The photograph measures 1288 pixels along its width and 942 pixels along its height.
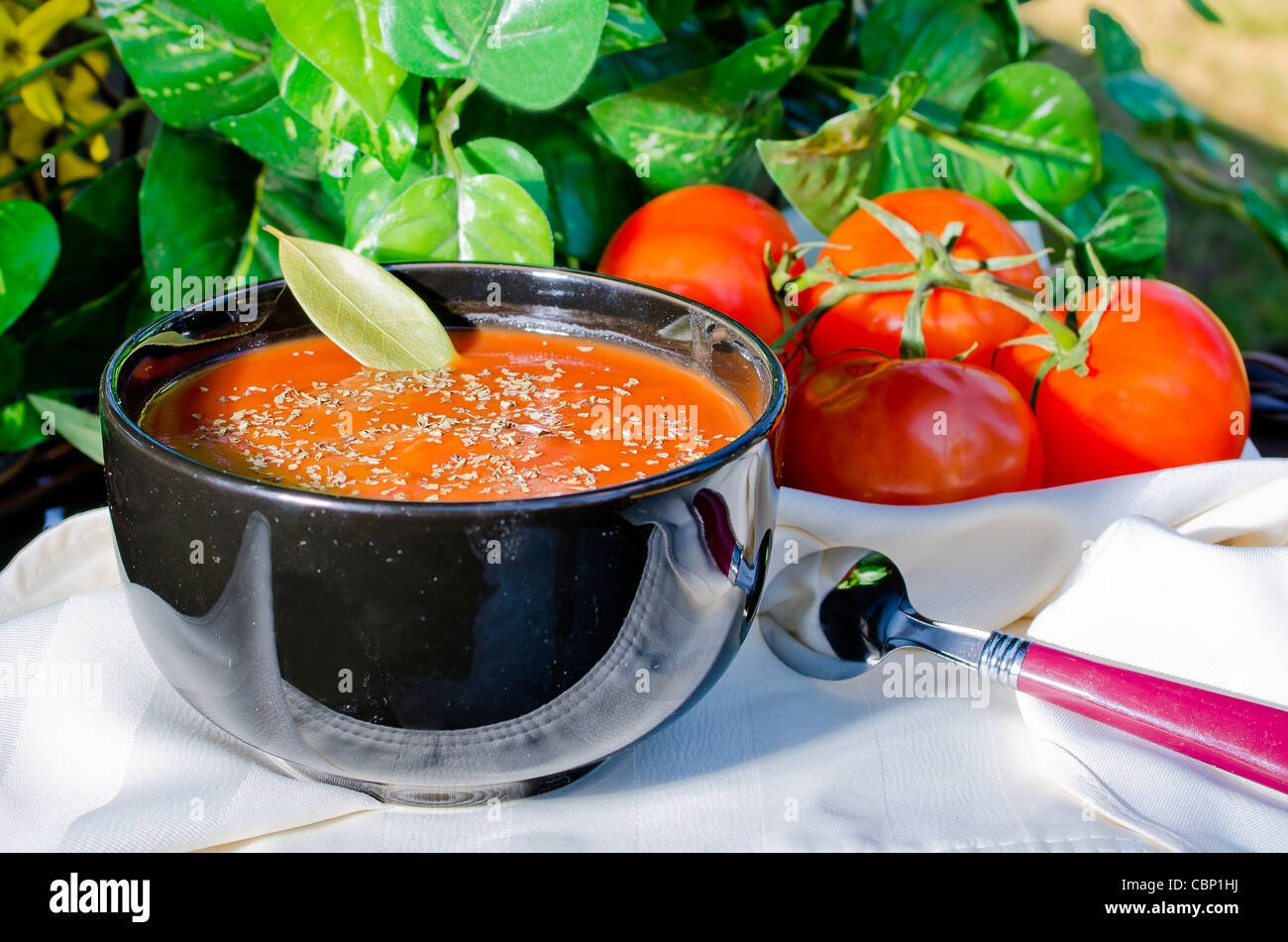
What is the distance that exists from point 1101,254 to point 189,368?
2.43ft

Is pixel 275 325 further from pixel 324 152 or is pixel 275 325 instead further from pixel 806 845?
pixel 806 845

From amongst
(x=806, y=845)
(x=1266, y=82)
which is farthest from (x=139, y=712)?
(x=1266, y=82)

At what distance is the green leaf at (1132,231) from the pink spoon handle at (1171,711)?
508 millimetres

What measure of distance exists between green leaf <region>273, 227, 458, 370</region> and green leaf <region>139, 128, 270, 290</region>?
1.08ft

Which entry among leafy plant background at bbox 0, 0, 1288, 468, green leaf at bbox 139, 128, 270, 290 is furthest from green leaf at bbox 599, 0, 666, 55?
green leaf at bbox 139, 128, 270, 290

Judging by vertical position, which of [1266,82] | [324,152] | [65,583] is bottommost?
[1266,82]

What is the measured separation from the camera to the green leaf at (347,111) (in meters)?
0.79

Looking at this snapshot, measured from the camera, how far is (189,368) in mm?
622

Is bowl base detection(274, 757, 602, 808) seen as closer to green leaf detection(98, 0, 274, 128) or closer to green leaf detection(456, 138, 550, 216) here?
green leaf detection(456, 138, 550, 216)

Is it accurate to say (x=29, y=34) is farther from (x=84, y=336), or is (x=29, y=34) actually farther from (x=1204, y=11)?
(x=1204, y=11)

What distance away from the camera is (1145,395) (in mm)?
787

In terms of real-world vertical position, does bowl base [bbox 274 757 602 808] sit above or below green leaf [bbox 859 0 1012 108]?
below

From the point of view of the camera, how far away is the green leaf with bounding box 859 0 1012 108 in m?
1.05

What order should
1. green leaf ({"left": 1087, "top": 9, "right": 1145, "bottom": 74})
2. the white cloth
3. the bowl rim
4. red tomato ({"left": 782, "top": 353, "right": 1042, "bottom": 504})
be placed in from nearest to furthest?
1. the bowl rim
2. the white cloth
3. red tomato ({"left": 782, "top": 353, "right": 1042, "bottom": 504})
4. green leaf ({"left": 1087, "top": 9, "right": 1145, "bottom": 74})
